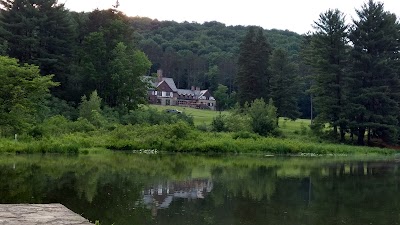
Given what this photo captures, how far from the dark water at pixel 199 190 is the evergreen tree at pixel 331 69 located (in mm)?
17695

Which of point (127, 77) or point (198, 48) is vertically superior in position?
point (198, 48)

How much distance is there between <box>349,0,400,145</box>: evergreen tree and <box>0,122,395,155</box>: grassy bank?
6880 mm

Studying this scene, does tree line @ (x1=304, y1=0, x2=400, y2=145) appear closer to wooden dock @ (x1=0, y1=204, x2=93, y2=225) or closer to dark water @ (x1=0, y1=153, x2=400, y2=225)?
dark water @ (x1=0, y1=153, x2=400, y2=225)

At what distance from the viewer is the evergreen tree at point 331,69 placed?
4019cm

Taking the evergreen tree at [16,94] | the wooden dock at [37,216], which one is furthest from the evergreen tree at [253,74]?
the wooden dock at [37,216]

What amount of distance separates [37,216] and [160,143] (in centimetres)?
2060

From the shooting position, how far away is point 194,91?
91375mm

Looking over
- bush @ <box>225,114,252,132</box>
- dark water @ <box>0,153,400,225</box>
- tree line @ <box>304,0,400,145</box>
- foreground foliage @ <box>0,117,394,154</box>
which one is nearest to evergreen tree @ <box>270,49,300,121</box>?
tree line @ <box>304,0,400,145</box>

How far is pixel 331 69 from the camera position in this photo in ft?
132

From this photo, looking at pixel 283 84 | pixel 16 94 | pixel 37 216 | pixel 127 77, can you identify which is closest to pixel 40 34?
pixel 127 77

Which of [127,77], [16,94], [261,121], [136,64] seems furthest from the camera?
[136,64]

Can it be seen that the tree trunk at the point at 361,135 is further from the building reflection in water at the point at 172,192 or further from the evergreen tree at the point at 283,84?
the building reflection in water at the point at 172,192

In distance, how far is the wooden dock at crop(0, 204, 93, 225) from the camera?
7.21 m

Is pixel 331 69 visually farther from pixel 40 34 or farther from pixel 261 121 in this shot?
pixel 40 34
